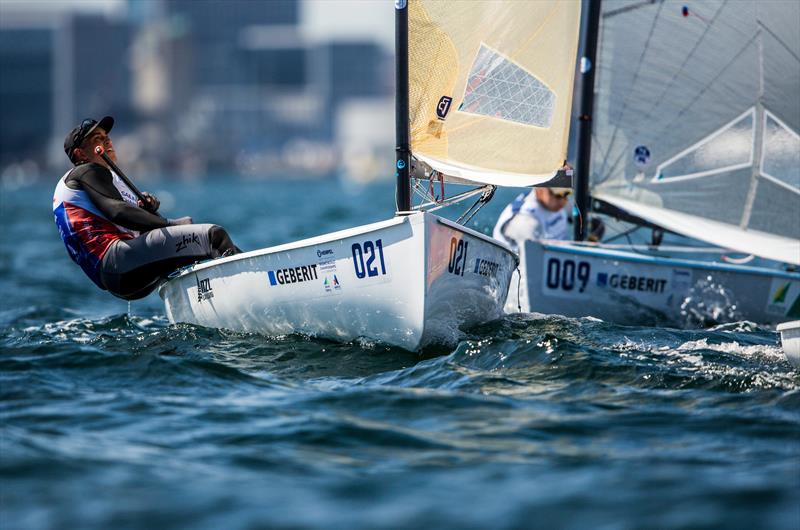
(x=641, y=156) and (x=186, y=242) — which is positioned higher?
(x=641, y=156)

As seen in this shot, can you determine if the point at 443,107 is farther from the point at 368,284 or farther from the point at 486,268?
the point at 368,284

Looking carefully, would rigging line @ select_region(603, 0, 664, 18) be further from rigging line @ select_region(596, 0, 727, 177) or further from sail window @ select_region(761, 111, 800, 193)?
sail window @ select_region(761, 111, 800, 193)

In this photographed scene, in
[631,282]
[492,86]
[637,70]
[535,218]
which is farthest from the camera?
[535,218]

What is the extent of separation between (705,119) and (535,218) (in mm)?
1617

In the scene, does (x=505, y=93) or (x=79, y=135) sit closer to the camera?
(x=79, y=135)

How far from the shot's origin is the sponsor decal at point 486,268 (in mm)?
6676

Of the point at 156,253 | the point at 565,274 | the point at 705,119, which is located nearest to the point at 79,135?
the point at 156,253

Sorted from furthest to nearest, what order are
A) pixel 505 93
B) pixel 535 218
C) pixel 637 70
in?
pixel 535 218 → pixel 637 70 → pixel 505 93

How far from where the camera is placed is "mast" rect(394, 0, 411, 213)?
22.3 feet

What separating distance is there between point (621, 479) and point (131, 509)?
1773 millimetres

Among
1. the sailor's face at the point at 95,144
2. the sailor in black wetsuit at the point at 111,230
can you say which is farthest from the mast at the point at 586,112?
the sailor's face at the point at 95,144

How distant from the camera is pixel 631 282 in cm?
861

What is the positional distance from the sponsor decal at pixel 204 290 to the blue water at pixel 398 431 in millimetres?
226

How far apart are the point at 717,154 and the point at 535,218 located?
1.59 metres
